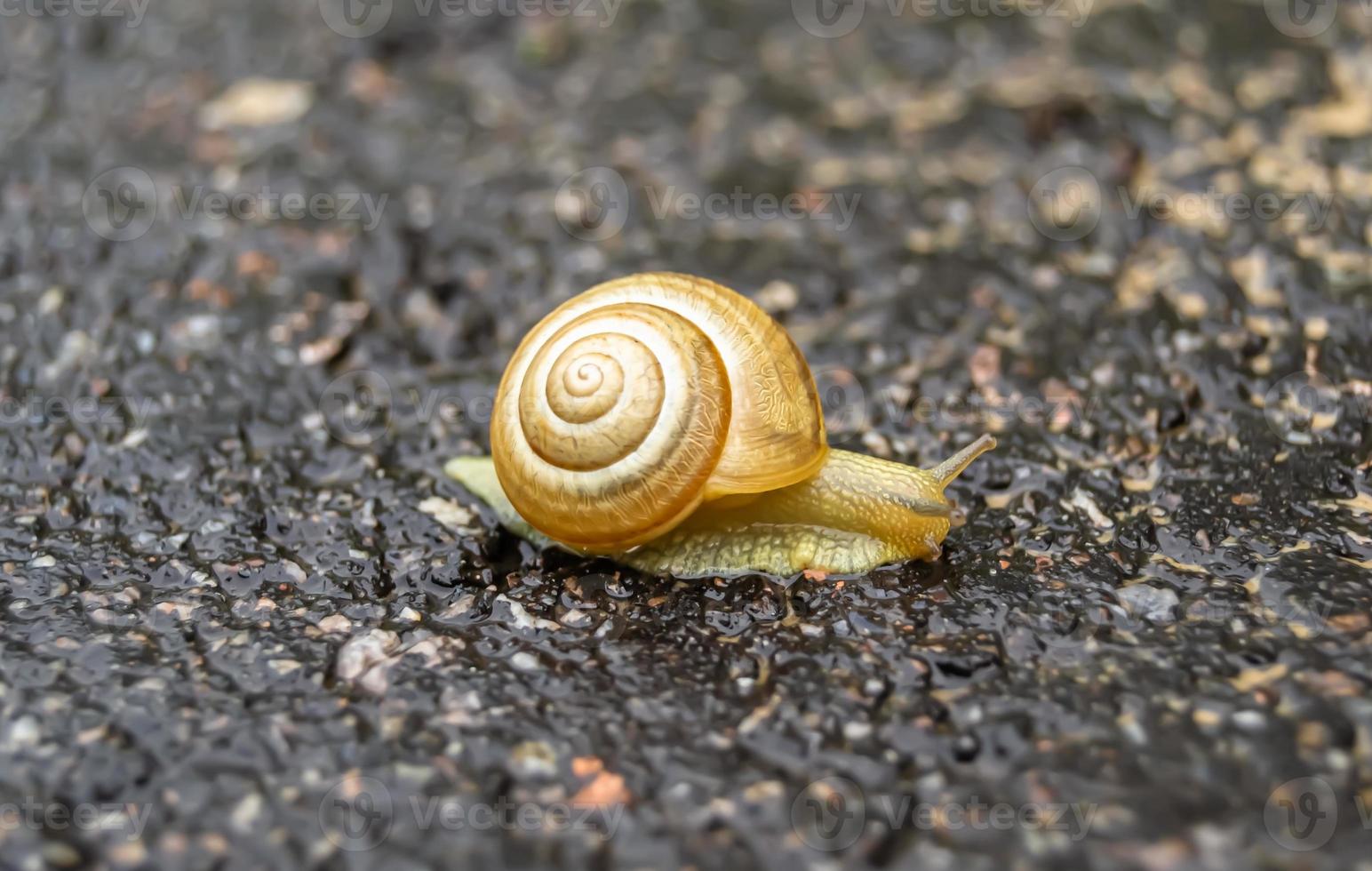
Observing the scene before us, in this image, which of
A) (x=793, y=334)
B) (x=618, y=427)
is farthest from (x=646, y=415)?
(x=793, y=334)

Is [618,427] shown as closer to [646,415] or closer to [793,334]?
[646,415]

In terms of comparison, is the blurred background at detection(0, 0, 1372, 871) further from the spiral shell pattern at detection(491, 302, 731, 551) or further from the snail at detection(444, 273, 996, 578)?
the spiral shell pattern at detection(491, 302, 731, 551)

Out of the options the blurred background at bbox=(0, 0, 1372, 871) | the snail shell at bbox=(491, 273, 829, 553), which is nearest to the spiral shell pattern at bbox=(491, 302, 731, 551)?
the snail shell at bbox=(491, 273, 829, 553)

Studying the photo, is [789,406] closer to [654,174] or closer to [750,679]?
[750,679]

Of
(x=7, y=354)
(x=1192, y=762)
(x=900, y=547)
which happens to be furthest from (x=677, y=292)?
(x=7, y=354)

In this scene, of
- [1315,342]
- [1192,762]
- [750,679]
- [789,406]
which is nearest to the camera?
[1192,762]

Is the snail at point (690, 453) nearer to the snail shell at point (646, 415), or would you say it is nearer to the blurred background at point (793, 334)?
the snail shell at point (646, 415)
